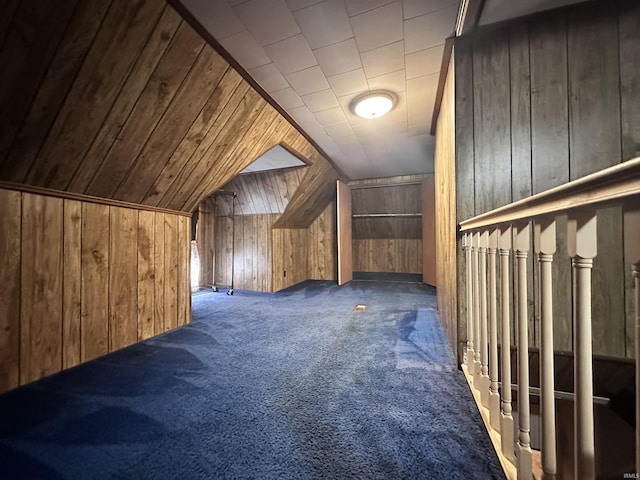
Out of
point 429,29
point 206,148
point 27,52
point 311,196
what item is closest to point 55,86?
point 27,52

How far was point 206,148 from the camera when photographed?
207 centimetres

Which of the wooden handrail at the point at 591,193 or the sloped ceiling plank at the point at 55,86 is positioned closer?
the wooden handrail at the point at 591,193

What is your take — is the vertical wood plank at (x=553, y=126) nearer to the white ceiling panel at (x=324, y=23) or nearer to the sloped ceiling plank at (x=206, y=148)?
the white ceiling panel at (x=324, y=23)

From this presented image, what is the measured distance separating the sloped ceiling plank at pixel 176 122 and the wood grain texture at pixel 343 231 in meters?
2.67

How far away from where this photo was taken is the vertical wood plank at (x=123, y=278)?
192 centimetres

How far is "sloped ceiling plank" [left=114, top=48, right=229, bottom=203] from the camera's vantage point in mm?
1581

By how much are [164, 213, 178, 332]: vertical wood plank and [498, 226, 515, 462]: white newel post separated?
2523 mm

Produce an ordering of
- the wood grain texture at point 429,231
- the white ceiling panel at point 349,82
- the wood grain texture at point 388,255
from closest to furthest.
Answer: the white ceiling panel at point 349,82, the wood grain texture at point 429,231, the wood grain texture at point 388,255

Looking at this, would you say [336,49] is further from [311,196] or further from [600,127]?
[311,196]

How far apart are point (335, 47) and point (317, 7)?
0.95 ft

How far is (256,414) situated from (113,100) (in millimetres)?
→ 1809

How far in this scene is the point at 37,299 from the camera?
152 centimetres

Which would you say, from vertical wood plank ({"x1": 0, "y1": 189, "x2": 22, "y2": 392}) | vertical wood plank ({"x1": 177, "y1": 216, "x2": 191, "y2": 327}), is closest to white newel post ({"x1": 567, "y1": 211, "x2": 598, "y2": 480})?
vertical wood plank ({"x1": 0, "y1": 189, "x2": 22, "y2": 392})

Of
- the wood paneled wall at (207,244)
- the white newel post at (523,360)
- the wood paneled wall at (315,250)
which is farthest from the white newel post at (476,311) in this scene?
the wood paneled wall at (207,244)
